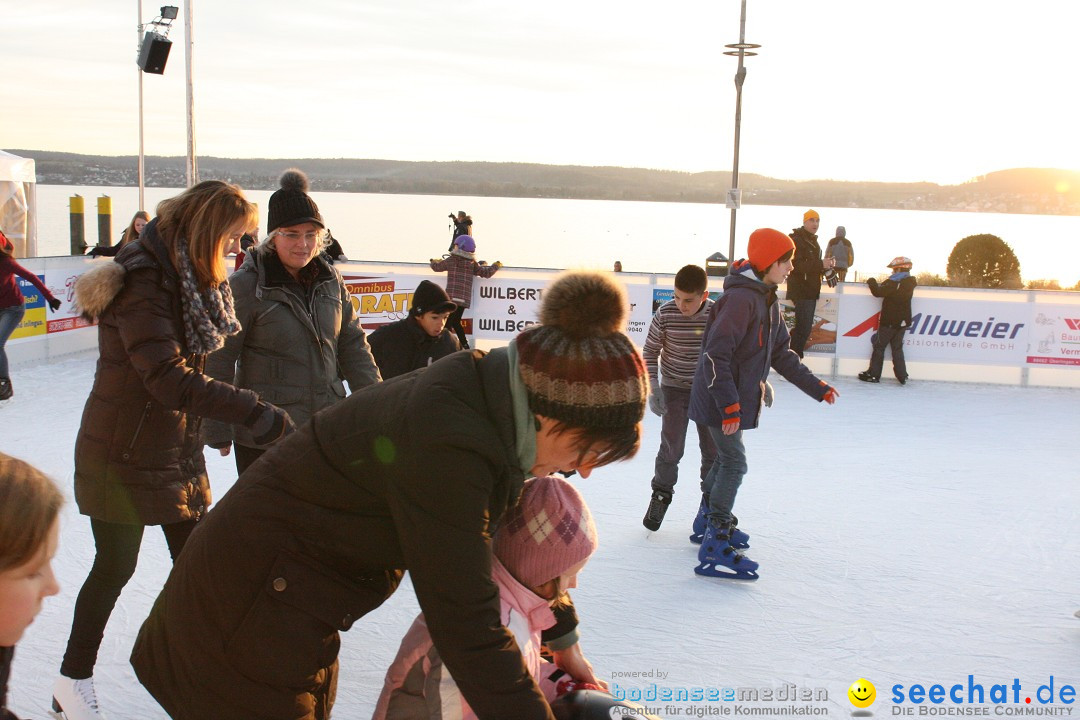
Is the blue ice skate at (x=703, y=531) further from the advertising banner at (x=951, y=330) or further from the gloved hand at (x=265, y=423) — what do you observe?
the advertising banner at (x=951, y=330)

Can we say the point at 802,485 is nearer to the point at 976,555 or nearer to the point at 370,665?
the point at 976,555

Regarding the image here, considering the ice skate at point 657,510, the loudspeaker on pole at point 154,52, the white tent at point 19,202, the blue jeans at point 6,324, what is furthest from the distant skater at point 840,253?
the white tent at point 19,202

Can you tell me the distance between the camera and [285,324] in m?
3.00

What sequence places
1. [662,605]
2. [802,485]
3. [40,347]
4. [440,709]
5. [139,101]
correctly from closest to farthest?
[440,709] → [662,605] → [802,485] → [40,347] → [139,101]

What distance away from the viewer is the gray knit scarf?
8.23 ft

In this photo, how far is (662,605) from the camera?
3.91m

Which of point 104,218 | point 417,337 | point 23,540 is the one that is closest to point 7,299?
point 417,337

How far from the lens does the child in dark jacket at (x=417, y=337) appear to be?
4.48 meters

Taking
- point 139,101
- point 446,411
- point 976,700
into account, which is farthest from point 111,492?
point 139,101

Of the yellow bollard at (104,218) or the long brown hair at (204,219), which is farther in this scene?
the yellow bollard at (104,218)

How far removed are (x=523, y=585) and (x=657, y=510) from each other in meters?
3.25

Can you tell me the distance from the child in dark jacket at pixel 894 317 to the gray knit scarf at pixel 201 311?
8377 millimetres

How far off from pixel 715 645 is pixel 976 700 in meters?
0.88

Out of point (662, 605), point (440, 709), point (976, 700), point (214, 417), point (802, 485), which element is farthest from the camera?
point (802, 485)
